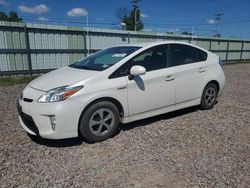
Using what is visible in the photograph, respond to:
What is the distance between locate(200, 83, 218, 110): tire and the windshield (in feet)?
6.59

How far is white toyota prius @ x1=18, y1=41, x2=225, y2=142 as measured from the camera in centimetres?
332

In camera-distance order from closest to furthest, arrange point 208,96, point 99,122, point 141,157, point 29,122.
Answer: point 141,157 → point 29,122 → point 99,122 → point 208,96

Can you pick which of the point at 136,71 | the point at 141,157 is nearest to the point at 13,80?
the point at 136,71

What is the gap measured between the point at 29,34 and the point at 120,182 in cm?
914

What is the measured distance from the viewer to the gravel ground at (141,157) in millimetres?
2725

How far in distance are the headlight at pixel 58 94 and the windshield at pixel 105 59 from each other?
701mm

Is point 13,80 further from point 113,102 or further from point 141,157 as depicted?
point 141,157

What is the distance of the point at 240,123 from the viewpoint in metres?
4.65

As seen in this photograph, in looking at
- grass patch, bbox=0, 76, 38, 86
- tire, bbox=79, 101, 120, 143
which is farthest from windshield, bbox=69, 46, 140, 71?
grass patch, bbox=0, 76, 38, 86

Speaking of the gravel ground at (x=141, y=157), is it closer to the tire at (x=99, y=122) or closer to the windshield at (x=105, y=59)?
the tire at (x=99, y=122)

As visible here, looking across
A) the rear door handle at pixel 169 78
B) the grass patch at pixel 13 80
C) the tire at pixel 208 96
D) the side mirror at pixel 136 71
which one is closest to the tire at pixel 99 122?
the side mirror at pixel 136 71

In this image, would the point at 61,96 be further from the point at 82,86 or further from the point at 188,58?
the point at 188,58

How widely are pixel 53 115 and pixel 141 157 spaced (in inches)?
54.1

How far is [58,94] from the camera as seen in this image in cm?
331
